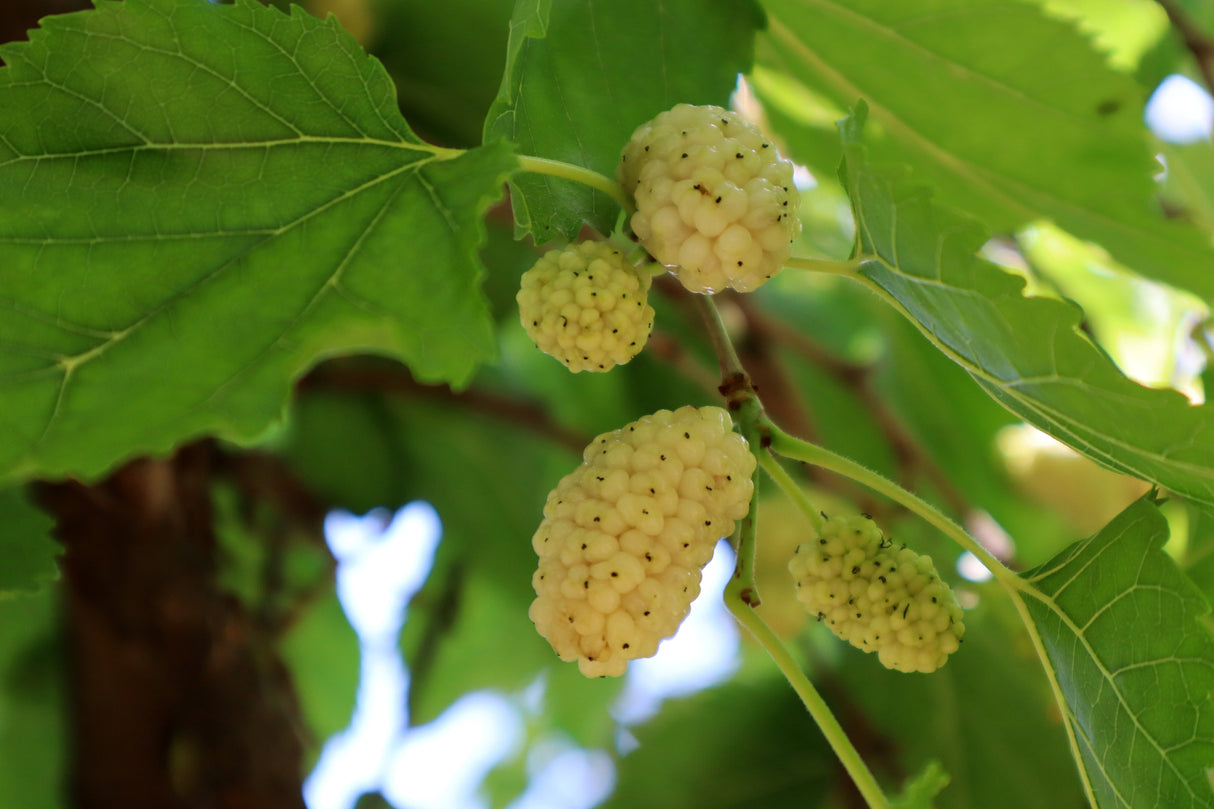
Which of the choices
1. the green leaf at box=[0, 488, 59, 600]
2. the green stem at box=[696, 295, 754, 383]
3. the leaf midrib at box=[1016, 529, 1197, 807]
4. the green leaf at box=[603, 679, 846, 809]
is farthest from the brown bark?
the leaf midrib at box=[1016, 529, 1197, 807]

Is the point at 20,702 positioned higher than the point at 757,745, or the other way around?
the point at 20,702

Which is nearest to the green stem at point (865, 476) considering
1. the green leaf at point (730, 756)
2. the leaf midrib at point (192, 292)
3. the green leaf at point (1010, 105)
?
the leaf midrib at point (192, 292)

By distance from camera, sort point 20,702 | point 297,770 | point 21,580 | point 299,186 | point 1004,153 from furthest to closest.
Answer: point 20,702 → point 297,770 → point 1004,153 → point 21,580 → point 299,186

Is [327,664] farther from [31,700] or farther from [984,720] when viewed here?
[984,720]

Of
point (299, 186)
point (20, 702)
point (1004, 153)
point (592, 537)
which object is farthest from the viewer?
point (20, 702)

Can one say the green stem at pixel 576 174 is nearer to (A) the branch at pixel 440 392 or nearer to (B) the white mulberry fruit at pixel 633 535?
(B) the white mulberry fruit at pixel 633 535

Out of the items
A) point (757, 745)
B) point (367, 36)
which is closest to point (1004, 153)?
point (367, 36)

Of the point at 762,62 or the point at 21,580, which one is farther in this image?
the point at 762,62

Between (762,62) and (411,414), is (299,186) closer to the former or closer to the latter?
(762,62)
